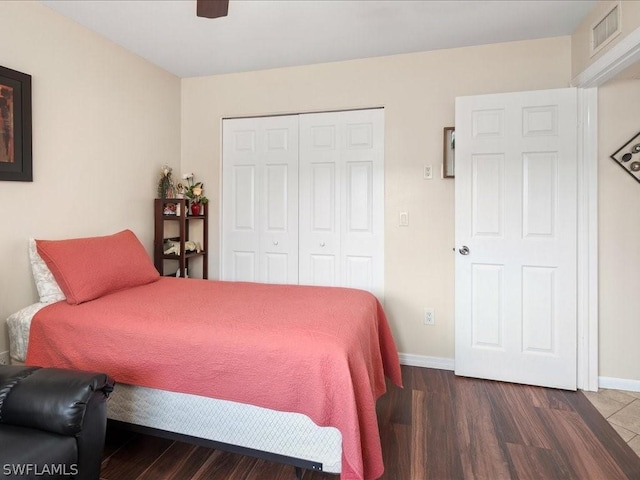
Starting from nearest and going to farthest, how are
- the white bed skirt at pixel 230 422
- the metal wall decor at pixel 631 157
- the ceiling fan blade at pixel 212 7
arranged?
the ceiling fan blade at pixel 212 7 < the white bed skirt at pixel 230 422 < the metal wall decor at pixel 631 157

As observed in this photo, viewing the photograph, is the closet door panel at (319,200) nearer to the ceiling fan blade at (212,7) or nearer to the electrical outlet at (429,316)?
the electrical outlet at (429,316)

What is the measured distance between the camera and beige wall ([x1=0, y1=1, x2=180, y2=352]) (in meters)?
2.10

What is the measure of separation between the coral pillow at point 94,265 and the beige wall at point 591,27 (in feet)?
10.4

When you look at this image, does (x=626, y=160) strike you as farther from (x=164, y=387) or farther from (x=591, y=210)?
(x=164, y=387)

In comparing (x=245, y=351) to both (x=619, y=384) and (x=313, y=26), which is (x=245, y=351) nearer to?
(x=313, y=26)

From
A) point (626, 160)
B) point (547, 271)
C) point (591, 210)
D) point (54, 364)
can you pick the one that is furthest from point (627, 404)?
point (54, 364)

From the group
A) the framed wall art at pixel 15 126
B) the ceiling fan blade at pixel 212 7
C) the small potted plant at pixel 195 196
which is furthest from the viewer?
the small potted plant at pixel 195 196

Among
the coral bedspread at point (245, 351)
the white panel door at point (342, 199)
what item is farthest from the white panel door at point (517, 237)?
the coral bedspread at point (245, 351)

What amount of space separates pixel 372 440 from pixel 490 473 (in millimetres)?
692

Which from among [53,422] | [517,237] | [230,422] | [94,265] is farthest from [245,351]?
[517,237]

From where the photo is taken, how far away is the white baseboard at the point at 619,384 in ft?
8.18

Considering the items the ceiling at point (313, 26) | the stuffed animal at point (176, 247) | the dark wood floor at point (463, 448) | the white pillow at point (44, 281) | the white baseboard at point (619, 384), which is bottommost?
the dark wood floor at point (463, 448)

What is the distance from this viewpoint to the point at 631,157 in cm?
243

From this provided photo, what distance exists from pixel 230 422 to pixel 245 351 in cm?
36
